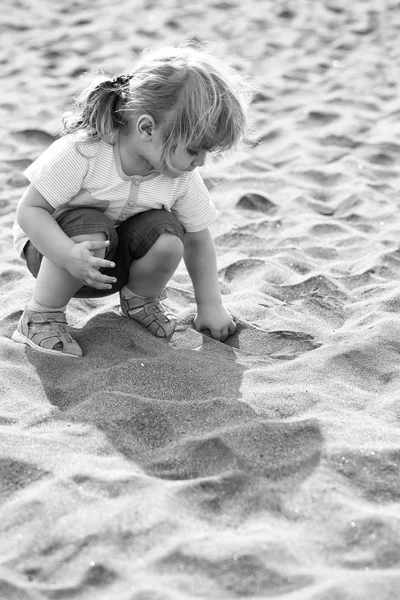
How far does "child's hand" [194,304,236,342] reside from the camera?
3029 millimetres

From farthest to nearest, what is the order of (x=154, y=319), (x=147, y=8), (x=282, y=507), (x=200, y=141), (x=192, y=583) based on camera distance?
(x=147, y=8)
(x=154, y=319)
(x=200, y=141)
(x=282, y=507)
(x=192, y=583)

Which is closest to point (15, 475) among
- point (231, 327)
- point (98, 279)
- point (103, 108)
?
point (98, 279)

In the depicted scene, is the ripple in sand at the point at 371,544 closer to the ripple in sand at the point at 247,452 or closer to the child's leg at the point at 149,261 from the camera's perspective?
the ripple in sand at the point at 247,452

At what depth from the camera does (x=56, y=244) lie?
2695mm

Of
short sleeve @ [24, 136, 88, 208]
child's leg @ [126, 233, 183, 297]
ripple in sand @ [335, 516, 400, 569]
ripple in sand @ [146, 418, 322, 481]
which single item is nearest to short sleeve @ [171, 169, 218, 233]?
child's leg @ [126, 233, 183, 297]

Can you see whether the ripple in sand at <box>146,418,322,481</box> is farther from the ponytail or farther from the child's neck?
the ponytail

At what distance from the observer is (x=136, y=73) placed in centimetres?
275

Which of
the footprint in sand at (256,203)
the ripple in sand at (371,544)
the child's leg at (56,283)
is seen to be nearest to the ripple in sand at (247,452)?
the ripple in sand at (371,544)

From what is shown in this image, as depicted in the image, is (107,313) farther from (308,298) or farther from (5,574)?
(5,574)

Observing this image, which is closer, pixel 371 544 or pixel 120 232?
pixel 371 544

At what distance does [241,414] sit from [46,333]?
29.6 inches

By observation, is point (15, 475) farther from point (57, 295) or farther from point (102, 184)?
point (102, 184)

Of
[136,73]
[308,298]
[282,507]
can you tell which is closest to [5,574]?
[282,507]

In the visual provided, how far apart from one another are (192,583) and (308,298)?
65.1 inches
